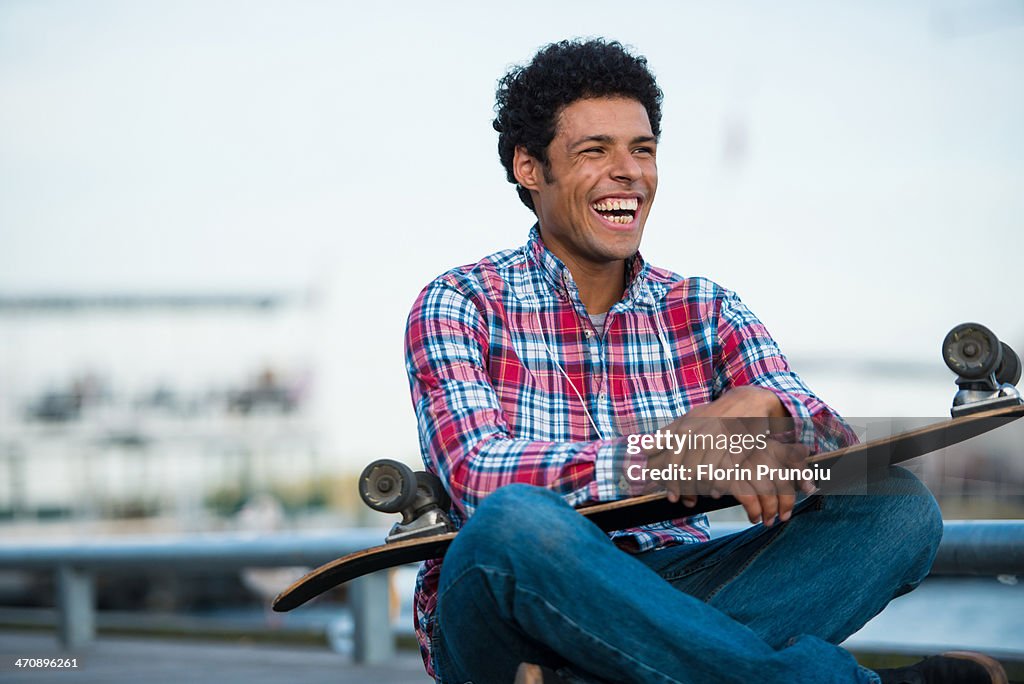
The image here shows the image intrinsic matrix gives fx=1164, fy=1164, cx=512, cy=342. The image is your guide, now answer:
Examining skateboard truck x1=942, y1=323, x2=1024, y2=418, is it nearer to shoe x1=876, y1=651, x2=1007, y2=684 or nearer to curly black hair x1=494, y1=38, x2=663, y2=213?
shoe x1=876, y1=651, x2=1007, y2=684

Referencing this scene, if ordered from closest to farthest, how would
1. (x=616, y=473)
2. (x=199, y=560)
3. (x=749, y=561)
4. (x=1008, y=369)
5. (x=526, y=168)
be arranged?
(x=616, y=473) → (x=1008, y=369) → (x=749, y=561) → (x=526, y=168) → (x=199, y=560)

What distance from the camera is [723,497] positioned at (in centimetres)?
195

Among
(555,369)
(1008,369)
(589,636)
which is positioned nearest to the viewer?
(589,636)

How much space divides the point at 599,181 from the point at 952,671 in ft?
3.88

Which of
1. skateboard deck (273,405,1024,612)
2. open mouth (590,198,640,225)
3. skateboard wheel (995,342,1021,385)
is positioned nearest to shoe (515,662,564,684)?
skateboard deck (273,405,1024,612)

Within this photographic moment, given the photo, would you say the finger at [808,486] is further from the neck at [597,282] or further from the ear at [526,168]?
the ear at [526,168]

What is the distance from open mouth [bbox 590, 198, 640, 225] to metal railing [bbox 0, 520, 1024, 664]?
1357mm

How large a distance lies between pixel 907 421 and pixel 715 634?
53cm

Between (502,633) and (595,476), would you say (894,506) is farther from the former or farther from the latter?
(502,633)

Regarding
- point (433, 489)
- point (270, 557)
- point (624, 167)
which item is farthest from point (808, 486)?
point (270, 557)

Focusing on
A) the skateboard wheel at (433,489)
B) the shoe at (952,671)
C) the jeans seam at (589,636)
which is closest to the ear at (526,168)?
the skateboard wheel at (433,489)

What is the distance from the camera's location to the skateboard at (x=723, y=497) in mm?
1912

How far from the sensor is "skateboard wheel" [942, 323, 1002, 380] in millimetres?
1962

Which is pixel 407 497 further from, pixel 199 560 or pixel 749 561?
pixel 199 560
